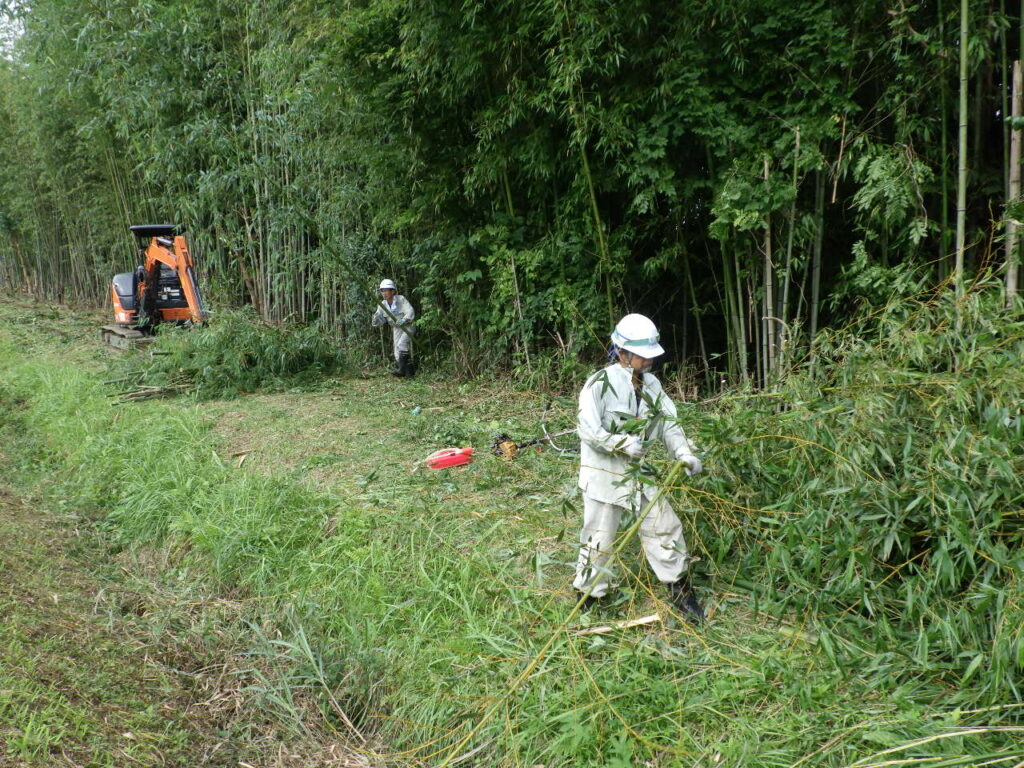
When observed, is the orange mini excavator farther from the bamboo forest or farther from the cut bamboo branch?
the cut bamboo branch

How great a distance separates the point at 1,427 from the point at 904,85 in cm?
837

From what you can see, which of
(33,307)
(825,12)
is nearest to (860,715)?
(825,12)

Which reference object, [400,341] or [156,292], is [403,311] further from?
[156,292]

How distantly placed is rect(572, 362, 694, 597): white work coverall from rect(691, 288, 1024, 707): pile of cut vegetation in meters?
0.20

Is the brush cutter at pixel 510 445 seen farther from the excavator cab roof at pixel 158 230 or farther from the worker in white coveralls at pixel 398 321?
the excavator cab roof at pixel 158 230

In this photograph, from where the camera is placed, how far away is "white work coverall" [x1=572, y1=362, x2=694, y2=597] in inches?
111

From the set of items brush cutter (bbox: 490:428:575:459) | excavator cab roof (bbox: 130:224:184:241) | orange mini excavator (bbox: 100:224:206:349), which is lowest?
brush cutter (bbox: 490:428:575:459)

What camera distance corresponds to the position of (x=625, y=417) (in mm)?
2850

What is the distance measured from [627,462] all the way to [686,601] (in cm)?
62

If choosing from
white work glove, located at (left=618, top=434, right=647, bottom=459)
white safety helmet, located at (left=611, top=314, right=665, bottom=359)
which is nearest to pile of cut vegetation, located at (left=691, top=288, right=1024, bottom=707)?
white work glove, located at (left=618, top=434, right=647, bottom=459)

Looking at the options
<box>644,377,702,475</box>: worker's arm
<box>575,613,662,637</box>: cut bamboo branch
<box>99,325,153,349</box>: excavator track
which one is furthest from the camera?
<box>99,325,153,349</box>: excavator track

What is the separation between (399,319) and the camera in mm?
7973

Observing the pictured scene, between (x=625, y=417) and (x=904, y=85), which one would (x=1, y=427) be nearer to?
(x=625, y=417)

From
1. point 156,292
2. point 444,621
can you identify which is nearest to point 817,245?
point 444,621
